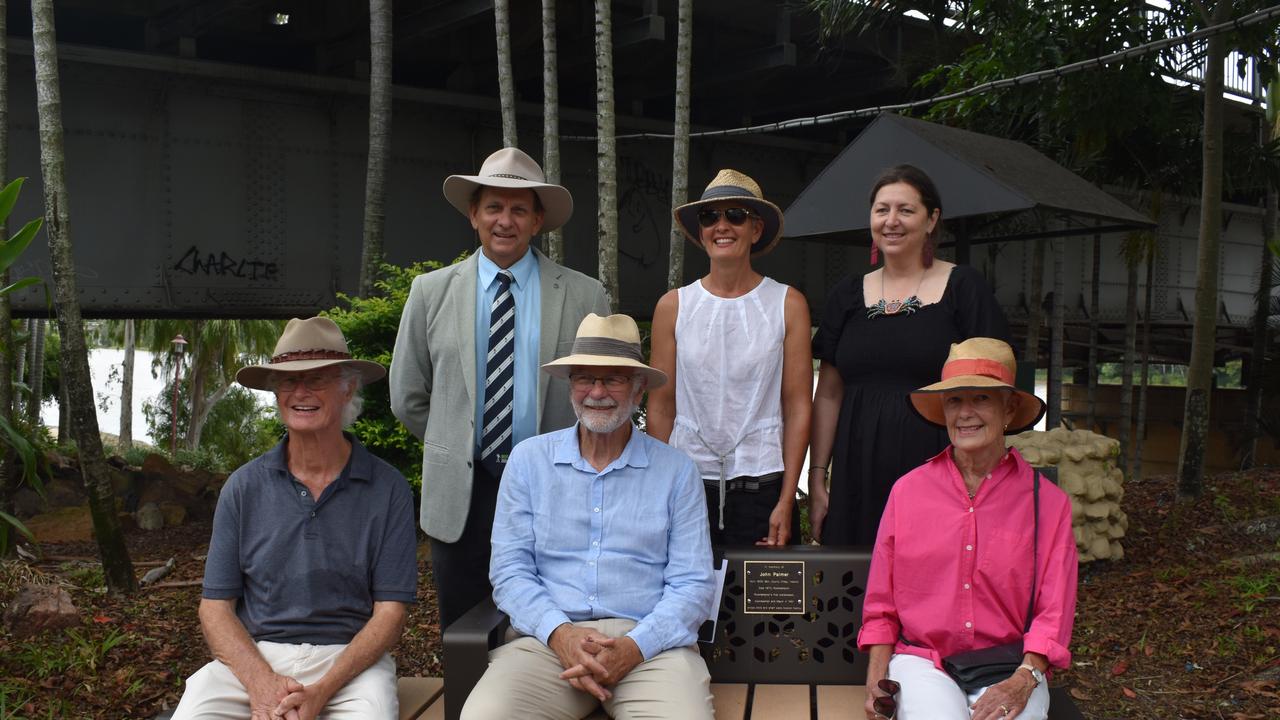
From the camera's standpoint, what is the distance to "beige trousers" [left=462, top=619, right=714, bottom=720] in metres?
2.95

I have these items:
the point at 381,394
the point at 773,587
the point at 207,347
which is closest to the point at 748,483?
the point at 773,587

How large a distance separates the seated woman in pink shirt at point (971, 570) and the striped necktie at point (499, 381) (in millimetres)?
A: 1341

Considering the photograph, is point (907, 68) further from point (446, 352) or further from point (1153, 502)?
point (446, 352)

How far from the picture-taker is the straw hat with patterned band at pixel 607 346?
126 inches

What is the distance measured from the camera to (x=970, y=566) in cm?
297

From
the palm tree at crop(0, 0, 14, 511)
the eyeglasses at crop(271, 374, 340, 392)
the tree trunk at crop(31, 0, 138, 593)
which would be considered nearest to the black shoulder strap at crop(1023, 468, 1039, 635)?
the eyeglasses at crop(271, 374, 340, 392)

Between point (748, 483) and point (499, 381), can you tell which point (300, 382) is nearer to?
point (499, 381)

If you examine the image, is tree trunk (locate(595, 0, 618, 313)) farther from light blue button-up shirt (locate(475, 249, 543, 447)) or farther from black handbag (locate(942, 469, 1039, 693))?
black handbag (locate(942, 469, 1039, 693))

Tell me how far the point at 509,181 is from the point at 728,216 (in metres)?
0.78

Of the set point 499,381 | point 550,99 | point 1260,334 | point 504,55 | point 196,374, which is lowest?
point 196,374

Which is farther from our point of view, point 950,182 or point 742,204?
point 950,182

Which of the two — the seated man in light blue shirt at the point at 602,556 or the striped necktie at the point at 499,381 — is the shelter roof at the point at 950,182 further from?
the seated man in light blue shirt at the point at 602,556

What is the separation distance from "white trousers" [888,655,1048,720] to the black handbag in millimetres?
24

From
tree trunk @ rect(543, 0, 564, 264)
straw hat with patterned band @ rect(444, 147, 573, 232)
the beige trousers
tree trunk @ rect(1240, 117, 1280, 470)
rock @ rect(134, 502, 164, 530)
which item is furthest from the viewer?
tree trunk @ rect(1240, 117, 1280, 470)
